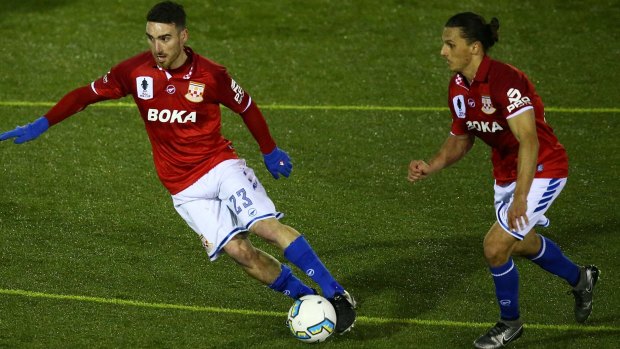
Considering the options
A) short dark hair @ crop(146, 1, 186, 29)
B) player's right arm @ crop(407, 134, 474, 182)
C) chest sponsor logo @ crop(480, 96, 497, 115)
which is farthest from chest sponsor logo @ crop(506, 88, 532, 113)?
short dark hair @ crop(146, 1, 186, 29)

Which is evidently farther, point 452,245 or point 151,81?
point 452,245

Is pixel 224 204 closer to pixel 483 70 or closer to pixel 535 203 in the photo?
pixel 483 70

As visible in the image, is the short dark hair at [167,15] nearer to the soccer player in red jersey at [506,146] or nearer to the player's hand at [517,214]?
the soccer player in red jersey at [506,146]

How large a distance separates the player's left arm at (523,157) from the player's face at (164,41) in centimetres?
212

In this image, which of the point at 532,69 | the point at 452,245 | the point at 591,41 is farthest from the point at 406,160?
the point at 591,41

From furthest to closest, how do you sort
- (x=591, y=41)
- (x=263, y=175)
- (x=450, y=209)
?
(x=591, y=41)
(x=263, y=175)
(x=450, y=209)

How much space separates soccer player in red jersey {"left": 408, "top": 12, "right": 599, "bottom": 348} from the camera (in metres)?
6.94

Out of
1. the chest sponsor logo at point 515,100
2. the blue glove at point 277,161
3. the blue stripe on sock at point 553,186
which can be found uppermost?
the chest sponsor logo at point 515,100

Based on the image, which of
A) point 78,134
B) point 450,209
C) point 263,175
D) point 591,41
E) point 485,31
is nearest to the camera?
point 485,31

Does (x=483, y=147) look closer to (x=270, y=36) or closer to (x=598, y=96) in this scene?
(x=598, y=96)

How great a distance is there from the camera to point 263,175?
34.7 ft

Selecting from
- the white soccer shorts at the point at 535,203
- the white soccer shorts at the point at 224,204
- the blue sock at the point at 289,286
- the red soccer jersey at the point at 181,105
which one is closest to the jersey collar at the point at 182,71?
the red soccer jersey at the point at 181,105

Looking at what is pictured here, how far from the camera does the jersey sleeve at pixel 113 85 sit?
302 inches

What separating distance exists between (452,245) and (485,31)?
2388 millimetres
